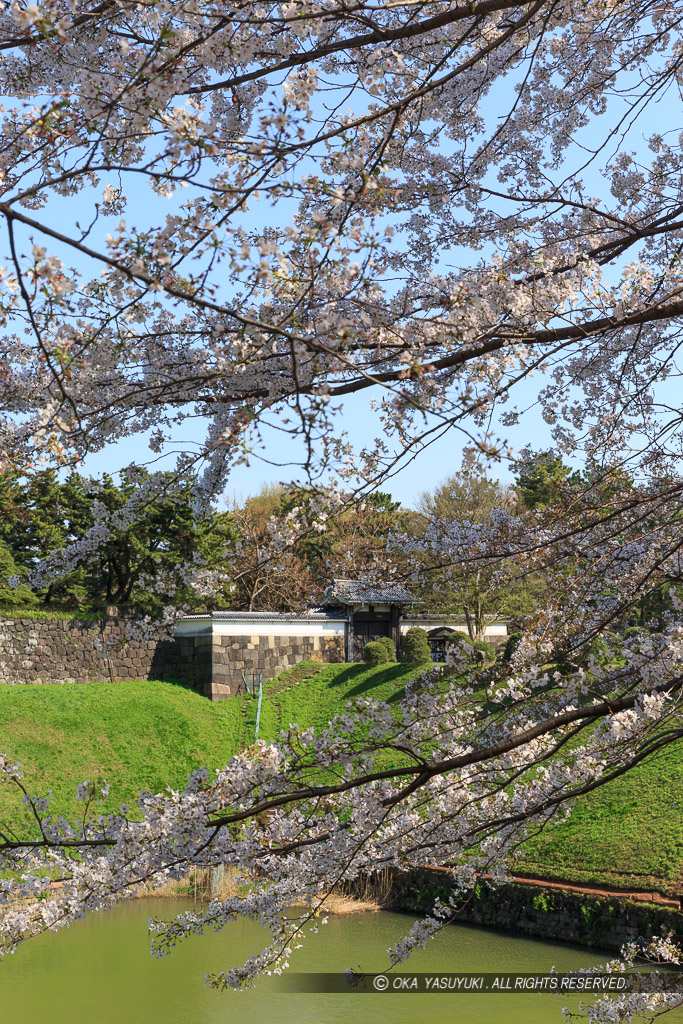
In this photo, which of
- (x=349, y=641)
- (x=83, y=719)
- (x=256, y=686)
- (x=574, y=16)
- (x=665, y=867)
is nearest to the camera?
(x=574, y=16)

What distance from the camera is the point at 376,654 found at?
55.7 feet

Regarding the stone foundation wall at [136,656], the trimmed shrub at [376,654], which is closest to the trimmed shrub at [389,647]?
the trimmed shrub at [376,654]

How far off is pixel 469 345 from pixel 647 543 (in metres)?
2.58

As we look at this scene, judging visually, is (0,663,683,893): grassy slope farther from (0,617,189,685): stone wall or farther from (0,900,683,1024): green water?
(0,900,683,1024): green water

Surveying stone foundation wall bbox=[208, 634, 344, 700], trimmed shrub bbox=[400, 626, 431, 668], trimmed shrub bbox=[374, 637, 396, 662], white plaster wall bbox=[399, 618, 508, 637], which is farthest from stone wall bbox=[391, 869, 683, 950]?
white plaster wall bbox=[399, 618, 508, 637]

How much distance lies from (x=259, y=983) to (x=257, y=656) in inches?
352

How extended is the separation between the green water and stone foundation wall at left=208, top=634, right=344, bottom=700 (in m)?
6.74

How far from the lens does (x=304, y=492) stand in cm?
263

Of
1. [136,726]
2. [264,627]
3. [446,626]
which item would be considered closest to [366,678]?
[264,627]

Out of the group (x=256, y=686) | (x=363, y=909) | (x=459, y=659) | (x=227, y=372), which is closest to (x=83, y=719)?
(x=256, y=686)

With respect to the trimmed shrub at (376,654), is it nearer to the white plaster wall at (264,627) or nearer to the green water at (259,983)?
the white plaster wall at (264,627)

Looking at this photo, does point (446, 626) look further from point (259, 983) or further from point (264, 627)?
point (259, 983)

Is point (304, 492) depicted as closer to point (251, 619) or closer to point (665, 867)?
point (665, 867)

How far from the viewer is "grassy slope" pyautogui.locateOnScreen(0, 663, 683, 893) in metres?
9.14
